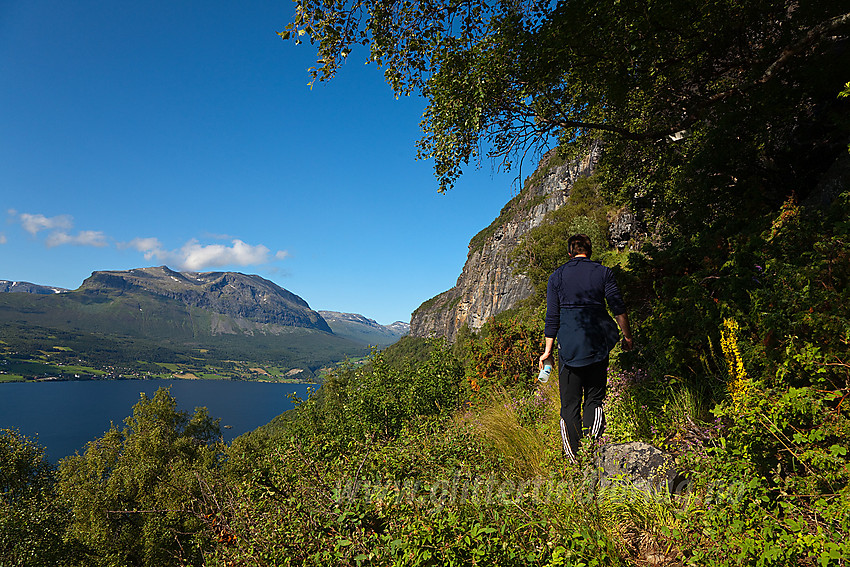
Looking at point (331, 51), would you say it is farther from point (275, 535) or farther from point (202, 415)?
point (202, 415)

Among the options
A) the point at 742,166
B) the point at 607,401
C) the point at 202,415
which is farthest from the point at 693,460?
the point at 202,415

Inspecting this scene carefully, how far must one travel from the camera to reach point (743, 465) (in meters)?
2.44

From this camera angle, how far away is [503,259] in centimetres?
9862

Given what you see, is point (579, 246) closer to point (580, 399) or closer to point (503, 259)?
point (580, 399)

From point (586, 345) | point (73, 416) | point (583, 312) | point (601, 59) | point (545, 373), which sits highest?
point (601, 59)

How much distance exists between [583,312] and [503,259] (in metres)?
96.4

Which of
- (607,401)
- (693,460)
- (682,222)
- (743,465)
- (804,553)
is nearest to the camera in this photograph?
(804,553)

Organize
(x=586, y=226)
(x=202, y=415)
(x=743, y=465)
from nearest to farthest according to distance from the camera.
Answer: (x=743, y=465) → (x=586, y=226) → (x=202, y=415)

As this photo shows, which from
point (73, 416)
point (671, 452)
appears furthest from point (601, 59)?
point (73, 416)

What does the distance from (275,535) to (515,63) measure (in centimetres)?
656

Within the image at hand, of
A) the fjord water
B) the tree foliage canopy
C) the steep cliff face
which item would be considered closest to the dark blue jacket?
the tree foliage canopy

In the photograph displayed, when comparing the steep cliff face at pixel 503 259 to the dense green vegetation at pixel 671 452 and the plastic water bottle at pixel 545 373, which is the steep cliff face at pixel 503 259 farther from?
the plastic water bottle at pixel 545 373

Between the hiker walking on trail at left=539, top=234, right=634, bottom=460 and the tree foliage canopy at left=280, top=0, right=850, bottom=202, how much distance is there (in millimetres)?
2853

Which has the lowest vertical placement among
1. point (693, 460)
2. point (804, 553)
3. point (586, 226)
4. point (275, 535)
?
point (275, 535)
